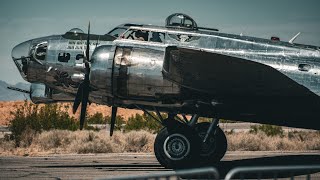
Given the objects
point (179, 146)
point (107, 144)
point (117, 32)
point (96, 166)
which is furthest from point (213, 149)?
point (107, 144)

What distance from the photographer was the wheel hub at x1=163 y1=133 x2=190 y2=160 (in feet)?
50.9

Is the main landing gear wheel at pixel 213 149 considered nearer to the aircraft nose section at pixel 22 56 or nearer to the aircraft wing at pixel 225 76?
the aircraft wing at pixel 225 76

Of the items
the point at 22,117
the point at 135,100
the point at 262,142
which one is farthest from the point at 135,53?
the point at 22,117

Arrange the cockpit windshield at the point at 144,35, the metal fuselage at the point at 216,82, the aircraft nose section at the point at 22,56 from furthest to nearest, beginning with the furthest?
the aircraft nose section at the point at 22,56 < the cockpit windshield at the point at 144,35 < the metal fuselage at the point at 216,82

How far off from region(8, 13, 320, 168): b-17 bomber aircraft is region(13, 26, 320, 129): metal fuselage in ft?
0.09

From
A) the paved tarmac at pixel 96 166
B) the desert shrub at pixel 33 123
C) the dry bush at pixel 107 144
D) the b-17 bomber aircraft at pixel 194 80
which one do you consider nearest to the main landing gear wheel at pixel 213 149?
the paved tarmac at pixel 96 166

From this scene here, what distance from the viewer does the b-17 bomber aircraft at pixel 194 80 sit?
49.4ft

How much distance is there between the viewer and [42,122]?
31656 millimetres

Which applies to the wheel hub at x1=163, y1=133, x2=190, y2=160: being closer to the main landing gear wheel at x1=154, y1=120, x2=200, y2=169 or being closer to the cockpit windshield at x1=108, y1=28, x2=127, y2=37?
the main landing gear wheel at x1=154, y1=120, x2=200, y2=169

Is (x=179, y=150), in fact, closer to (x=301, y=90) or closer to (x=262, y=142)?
(x=301, y=90)

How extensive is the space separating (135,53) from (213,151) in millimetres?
4430

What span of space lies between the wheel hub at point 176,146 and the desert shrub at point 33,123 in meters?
13.4

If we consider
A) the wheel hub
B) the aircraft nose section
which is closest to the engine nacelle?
the aircraft nose section

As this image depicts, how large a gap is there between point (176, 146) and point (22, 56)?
5.98 meters
